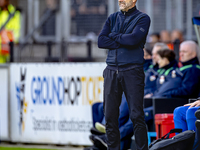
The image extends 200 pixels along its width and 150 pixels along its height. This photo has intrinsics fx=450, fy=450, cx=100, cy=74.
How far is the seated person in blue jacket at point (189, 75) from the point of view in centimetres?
601

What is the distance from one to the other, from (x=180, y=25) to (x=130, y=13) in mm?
10282

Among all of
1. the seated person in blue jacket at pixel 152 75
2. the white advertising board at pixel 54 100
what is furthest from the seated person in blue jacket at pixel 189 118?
the white advertising board at pixel 54 100

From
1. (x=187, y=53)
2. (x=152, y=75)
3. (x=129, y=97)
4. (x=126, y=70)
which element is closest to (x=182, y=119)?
(x=129, y=97)

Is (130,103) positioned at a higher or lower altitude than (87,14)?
lower

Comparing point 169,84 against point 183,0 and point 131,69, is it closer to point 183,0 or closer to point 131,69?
point 131,69

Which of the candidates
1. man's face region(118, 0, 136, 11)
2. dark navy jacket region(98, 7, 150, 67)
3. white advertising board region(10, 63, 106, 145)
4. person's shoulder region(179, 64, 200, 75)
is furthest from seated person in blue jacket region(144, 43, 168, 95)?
man's face region(118, 0, 136, 11)

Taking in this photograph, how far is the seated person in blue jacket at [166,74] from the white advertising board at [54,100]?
1345mm

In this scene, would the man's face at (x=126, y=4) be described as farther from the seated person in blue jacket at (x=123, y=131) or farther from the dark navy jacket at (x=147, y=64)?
the dark navy jacket at (x=147, y=64)

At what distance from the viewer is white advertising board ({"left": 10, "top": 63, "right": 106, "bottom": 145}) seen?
7.88 m

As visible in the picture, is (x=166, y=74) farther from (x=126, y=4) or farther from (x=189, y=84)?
(x=126, y=4)

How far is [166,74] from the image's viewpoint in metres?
6.58

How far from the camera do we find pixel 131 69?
4.34 m

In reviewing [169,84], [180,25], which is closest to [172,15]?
[180,25]

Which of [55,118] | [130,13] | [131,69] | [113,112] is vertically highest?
[130,13]
